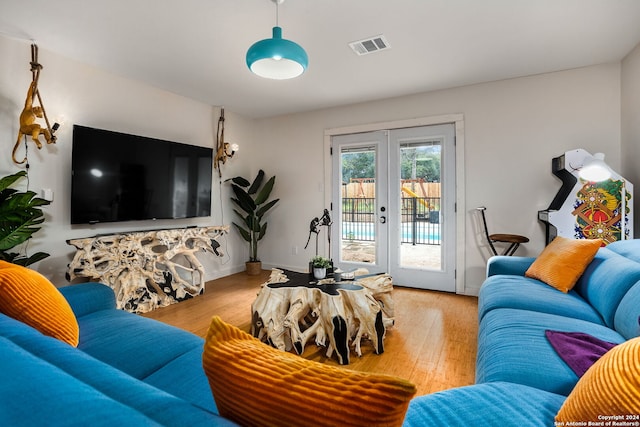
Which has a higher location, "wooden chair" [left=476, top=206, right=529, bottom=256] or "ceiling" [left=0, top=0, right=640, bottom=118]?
"ceiling" [left=0, top=0, right=640, bottom=118]

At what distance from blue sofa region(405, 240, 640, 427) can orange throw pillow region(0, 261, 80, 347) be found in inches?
52.1

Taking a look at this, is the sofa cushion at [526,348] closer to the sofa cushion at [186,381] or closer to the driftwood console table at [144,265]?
the sofa cushion at [186,381]

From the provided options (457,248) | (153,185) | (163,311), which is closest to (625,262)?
(457,248)

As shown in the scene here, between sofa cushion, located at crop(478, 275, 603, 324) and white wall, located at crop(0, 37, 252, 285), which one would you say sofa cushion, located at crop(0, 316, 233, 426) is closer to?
sofa cushion, located at crop(478, 275, 603, 324)

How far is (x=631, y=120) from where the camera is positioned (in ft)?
9.18

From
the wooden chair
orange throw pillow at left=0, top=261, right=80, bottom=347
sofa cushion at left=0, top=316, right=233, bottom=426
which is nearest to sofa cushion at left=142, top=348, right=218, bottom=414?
orange throw pillow at left=0, top=261, right=80, bottom=347

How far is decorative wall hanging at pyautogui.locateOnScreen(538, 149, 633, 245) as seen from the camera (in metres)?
2.61

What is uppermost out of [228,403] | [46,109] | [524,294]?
[46,109]

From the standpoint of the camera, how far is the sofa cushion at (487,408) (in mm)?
866

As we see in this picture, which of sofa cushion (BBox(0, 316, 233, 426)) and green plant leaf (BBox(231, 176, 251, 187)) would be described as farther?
green plant leaf (BBox(231, 176, 251, 187))

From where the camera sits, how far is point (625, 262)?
1.78 meters

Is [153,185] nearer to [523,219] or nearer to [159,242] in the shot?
[159,242]

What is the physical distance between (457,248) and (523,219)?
758 millimetres

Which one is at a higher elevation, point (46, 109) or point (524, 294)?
point (46, 109)
